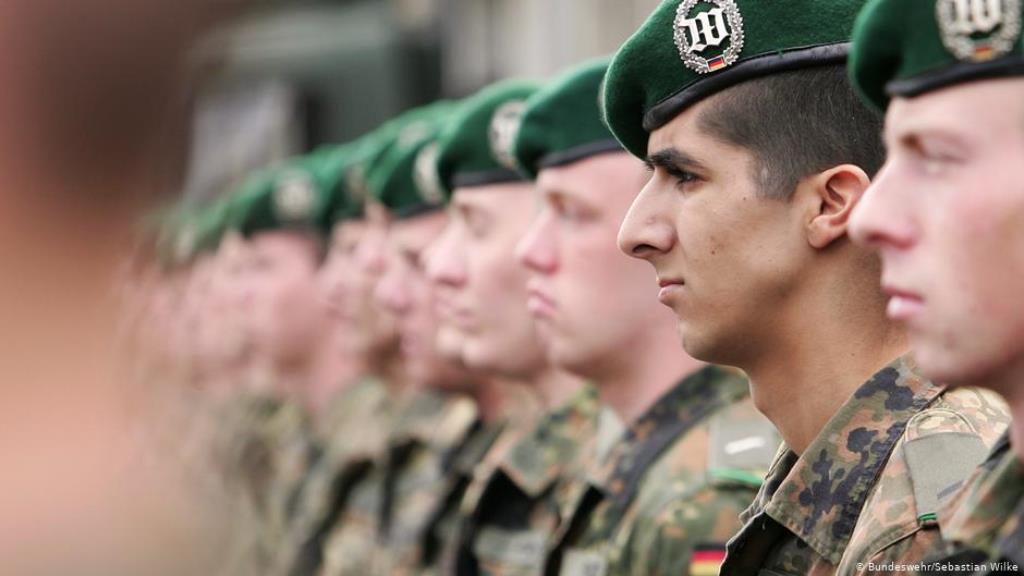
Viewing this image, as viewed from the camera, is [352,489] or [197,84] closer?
[352,489]

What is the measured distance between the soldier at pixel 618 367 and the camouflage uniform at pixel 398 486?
1.66 m

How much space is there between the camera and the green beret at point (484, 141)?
540cm

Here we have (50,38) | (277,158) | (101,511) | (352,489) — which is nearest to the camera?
(352,489)

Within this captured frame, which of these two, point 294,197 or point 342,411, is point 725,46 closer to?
point 342,411

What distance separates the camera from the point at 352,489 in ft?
24.6

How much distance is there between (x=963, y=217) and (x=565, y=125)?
2.40m

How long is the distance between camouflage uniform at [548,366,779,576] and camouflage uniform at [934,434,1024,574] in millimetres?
1354

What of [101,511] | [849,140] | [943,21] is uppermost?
[943,21]

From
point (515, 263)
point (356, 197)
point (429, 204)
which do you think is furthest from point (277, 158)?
point (515, 263)

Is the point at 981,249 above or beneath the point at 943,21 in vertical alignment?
beneath

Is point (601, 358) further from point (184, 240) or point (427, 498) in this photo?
point (184, 240)

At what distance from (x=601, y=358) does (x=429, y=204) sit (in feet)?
7.00

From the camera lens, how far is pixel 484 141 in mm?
5480

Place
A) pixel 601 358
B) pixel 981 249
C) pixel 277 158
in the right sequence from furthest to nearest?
pixel 277 158
pixel 601 358
pixel 981 249
